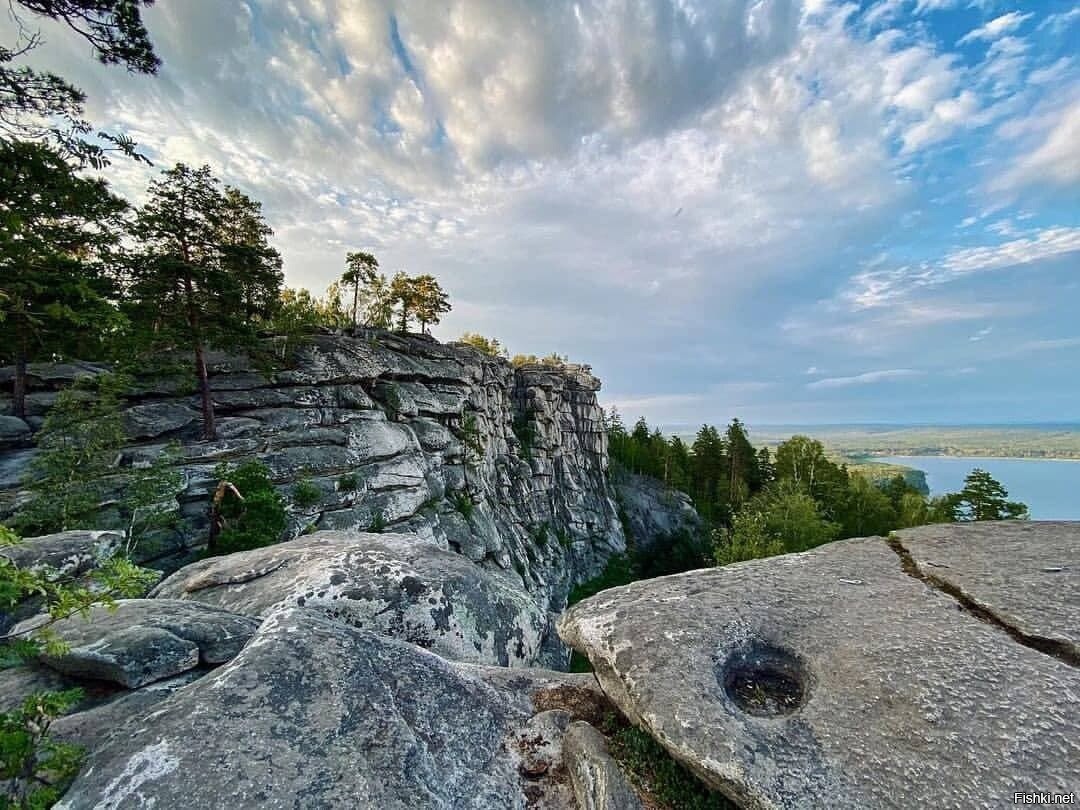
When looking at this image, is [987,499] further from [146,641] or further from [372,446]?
[146,641]

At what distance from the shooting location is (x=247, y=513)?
58.2 ft

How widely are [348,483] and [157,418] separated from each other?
10.1m

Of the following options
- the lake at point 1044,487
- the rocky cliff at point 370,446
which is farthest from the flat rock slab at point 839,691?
the lake at point 1044,487

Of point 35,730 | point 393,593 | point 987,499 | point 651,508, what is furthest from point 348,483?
point 651,508

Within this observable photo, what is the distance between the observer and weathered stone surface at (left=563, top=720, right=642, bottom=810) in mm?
4027

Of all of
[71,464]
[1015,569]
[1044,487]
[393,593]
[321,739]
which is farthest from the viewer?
[1044,487]

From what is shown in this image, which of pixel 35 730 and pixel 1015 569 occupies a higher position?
pixel 1015 569

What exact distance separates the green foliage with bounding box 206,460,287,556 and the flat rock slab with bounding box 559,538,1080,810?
16.2 metres

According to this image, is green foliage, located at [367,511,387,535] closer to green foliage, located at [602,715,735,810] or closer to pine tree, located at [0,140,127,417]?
pine tree, located at [0,140,127,417]

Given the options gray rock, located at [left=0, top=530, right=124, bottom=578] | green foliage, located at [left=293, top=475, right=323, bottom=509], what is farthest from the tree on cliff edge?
gray rock, located at [left=0, top=530, right=124, bottom=578]

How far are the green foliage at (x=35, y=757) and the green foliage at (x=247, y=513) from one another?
1505 cm

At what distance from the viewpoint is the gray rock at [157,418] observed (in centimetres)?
2177

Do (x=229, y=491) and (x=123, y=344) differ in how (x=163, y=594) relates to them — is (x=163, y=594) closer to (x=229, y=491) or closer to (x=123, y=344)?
(x=229, y=491)

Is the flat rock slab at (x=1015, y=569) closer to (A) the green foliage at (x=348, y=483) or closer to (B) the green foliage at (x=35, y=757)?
(B) the green foliage at (x=35, y=757)
